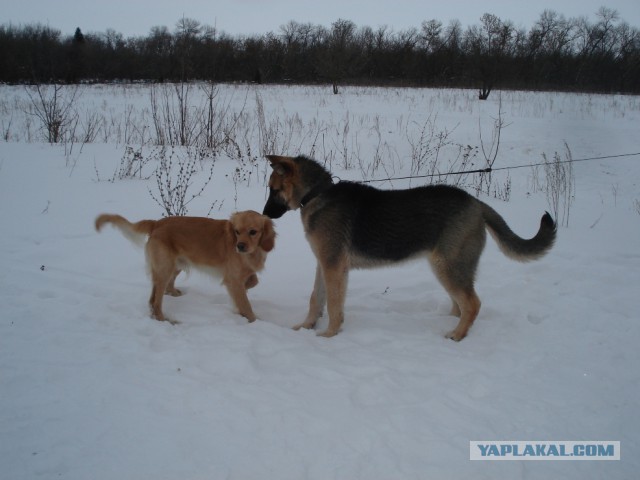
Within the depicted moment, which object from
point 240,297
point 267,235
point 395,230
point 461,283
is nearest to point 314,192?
point 267,235

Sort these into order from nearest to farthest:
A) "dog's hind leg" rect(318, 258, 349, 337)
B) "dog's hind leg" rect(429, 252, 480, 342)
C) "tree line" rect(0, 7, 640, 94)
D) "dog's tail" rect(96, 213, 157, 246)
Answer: "dog's hind leg" rect(429, 252, 480, 342) → "dog's hind leg" rect(318, 258, 349, 337) → "dog's tail" rect(96, 213, 157, 246) → "tree line" rect(0, 7, 640, 94)

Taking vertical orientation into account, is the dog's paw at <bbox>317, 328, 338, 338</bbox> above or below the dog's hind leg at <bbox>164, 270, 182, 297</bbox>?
below

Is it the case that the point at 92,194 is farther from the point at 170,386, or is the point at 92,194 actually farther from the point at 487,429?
the point at 487,429

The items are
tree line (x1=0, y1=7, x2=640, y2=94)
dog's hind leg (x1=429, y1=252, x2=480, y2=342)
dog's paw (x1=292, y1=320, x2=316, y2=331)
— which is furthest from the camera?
tree line (x1=0, y1=7, x2=640, y2=94)

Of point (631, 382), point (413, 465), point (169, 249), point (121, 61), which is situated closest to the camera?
point (413, 465)

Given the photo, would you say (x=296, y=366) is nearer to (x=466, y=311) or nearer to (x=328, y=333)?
(x=328, y=333)

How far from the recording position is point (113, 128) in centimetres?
1343

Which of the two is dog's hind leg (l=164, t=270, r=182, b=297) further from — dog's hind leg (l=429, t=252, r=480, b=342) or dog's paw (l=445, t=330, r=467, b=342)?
dog's paw (l=445, t=330, r=467, b=342)

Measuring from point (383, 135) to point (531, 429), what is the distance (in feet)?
39.8

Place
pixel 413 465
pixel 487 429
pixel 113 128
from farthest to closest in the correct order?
pixel 113 128
pixel 487 429
pixel 413 465

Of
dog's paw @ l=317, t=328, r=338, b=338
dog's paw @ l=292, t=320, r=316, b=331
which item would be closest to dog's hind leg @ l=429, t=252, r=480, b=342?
dog's paw @ l=317, t=328, r=338, b=338

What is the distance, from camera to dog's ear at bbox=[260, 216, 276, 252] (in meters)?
4.24

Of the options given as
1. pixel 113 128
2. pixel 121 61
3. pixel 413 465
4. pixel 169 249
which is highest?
pixel 121 61

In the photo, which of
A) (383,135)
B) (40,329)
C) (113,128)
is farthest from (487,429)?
(113,128)
